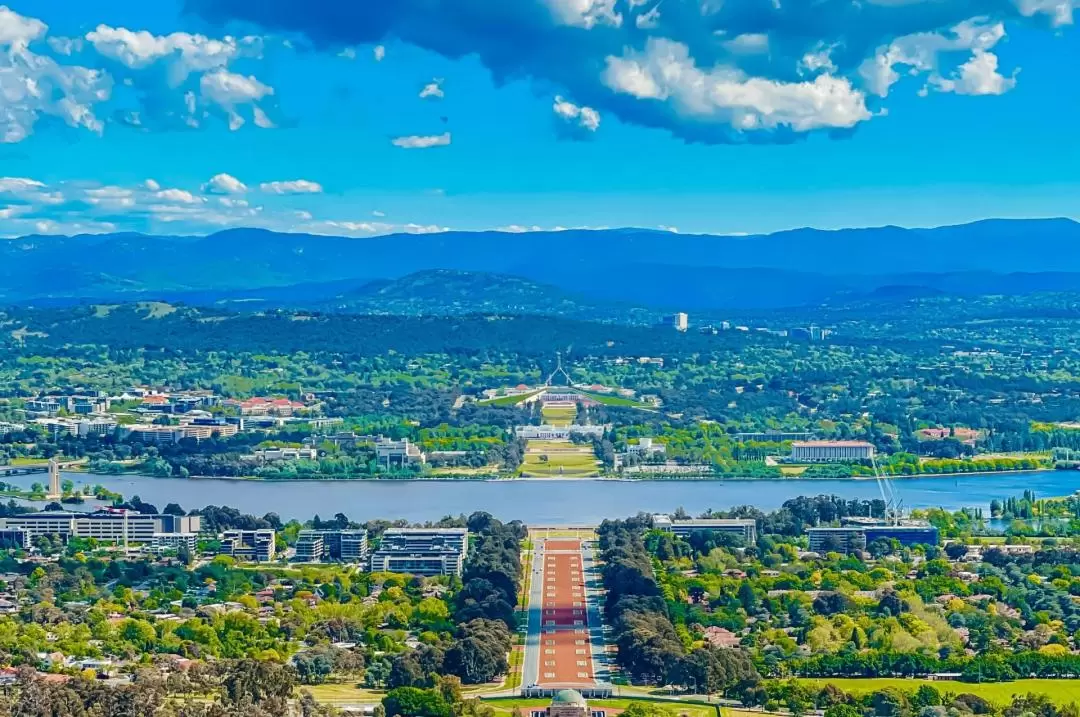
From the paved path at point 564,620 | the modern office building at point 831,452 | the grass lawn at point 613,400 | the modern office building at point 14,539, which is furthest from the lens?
the grass lawn at point 613,400

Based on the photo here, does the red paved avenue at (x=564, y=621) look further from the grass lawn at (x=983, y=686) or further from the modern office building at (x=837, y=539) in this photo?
the modern office building at (x=837, y=539)

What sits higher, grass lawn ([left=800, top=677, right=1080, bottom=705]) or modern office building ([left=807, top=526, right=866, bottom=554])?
modern office building ([left=807, top=526, right=866, bottom=554])

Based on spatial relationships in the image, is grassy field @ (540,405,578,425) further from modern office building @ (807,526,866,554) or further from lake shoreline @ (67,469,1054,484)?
modern office building @ (807,526,866,554)

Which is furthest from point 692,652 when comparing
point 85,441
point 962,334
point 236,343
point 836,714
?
point 962,334


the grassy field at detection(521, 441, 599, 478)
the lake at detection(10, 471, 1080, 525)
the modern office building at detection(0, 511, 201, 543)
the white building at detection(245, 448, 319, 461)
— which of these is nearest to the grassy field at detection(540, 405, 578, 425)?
the grassy field at detection(521, 441, 599, 478)

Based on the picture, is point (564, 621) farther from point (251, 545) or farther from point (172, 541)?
point (172, 541)

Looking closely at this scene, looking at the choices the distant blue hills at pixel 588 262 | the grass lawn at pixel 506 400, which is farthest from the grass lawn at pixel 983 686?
the distant blue hills at pixel 588 262
